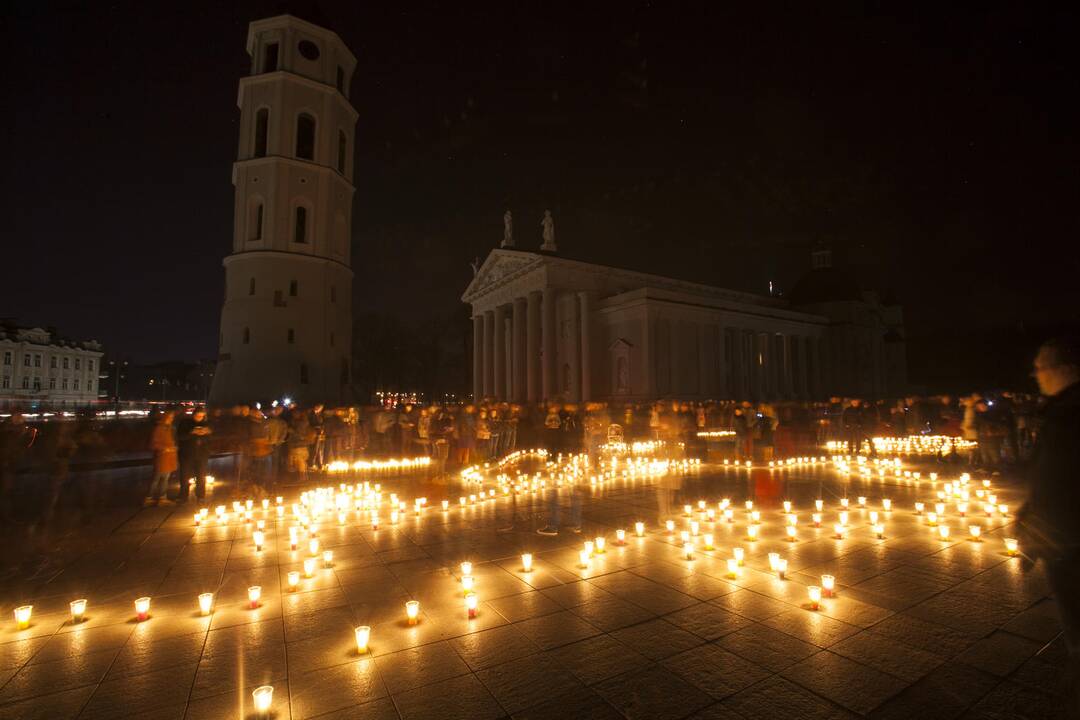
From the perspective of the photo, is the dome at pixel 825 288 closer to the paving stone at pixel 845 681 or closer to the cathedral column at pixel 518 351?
the cathedral column at pixel 518 351

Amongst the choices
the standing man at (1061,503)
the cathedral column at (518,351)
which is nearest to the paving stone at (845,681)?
the standing man at (1061,503)

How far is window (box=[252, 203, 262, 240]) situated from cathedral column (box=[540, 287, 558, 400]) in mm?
24009

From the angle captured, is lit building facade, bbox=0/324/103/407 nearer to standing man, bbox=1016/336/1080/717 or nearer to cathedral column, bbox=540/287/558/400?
cathedral column, bbox=540/287/558/400

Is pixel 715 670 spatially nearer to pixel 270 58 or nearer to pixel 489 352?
pixel 270 58

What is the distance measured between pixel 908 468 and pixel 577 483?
35.4ft

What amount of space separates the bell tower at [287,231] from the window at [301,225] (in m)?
0.08

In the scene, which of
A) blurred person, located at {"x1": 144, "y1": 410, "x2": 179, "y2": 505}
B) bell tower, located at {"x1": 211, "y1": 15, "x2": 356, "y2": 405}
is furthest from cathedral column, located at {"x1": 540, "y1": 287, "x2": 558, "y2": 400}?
blurred person, located at {"x1": 144, "y1": 410, "x2": 179, "y2": 505}

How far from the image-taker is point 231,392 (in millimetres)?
38969

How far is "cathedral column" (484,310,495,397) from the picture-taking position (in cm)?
5700

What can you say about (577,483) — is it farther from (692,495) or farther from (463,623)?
(463,623)

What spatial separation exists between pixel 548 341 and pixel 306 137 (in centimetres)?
2698

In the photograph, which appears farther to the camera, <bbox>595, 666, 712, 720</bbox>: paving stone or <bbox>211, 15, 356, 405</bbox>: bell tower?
<bbox>211, 15, 356, 405</bbox>: bell tower

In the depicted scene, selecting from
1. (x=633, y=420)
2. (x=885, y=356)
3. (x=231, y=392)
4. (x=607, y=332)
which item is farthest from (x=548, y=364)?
(x=885, y=356)

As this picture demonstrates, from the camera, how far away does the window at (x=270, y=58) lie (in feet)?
141
